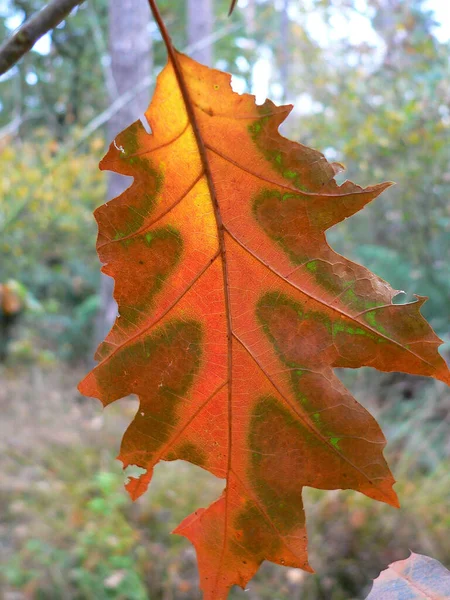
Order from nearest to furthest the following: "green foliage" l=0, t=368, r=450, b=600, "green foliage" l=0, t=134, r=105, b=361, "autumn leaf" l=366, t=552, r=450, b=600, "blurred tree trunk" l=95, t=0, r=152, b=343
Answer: "autumn leaf" l=366, t=552, r=450, b=600
"green foliage" l=0, t=368, r=450, b=600
"blurred tree trunk" l=95, t=0, r=152, b=343
"green foliage" l=0, t=134, r=105, b=361

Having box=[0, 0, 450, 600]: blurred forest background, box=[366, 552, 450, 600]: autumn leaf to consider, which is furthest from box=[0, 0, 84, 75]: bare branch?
box=[0, 0, 450, 600]: blurred forest background

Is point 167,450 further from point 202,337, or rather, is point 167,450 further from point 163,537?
point 163,537

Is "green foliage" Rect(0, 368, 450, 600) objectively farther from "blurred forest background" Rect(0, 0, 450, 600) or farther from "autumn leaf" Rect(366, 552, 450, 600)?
"autumn leaf" Rect(366, 552, 450, 600)

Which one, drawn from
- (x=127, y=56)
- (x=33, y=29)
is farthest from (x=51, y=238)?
(x=33, y=29)

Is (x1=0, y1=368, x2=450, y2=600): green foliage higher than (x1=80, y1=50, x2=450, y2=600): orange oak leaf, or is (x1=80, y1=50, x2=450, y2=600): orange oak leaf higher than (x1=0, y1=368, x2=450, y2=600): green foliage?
(x1=80, y1=50, x2=450, y2=600): orange oak leaf

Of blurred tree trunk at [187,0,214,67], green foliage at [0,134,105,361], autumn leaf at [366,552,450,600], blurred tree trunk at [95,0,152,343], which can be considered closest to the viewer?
autumn leaf at [366,552,450,600]

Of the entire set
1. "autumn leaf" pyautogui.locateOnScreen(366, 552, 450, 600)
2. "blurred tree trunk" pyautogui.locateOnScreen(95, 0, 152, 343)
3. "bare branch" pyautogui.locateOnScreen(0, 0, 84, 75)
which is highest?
"blurred tree trunk" pyautogui.locateOnScreen(95, 0, 152, 343)

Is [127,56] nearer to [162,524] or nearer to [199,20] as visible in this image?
[199,20]
